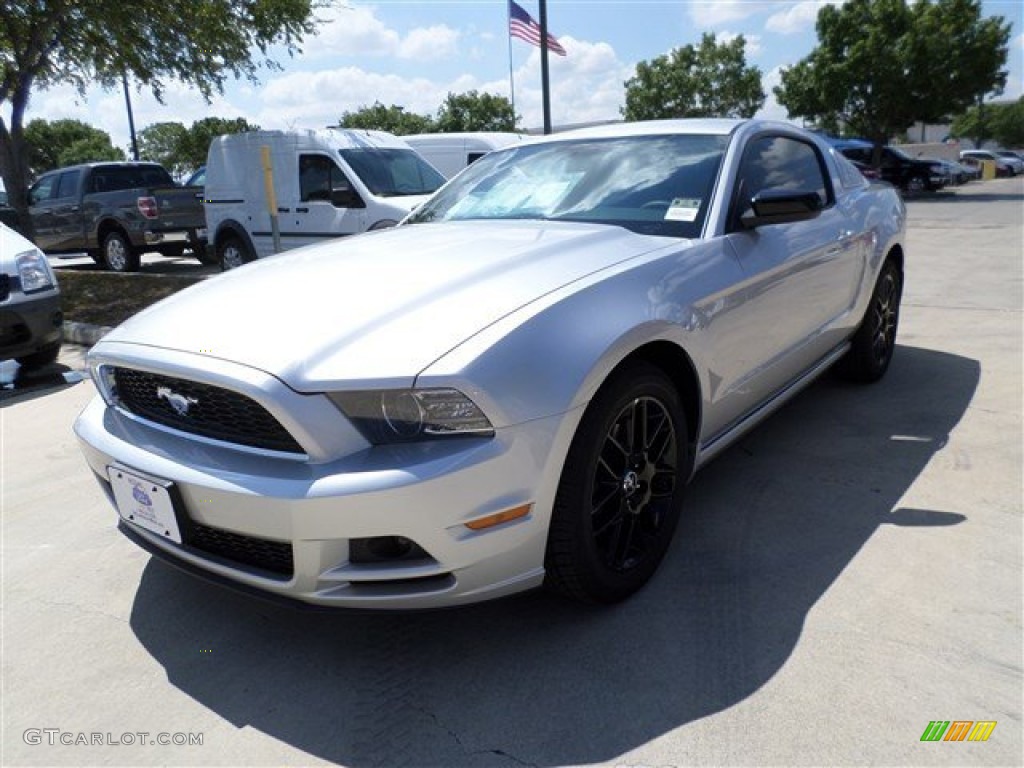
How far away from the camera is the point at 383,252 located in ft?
9.43

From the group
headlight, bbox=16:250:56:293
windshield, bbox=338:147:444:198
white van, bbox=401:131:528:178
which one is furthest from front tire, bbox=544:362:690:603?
white van, bbox=401:131:528:178

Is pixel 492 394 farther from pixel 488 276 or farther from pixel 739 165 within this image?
pixel 739 165

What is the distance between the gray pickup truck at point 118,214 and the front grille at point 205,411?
10.6 meters

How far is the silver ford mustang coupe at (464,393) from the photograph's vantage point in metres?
1.94

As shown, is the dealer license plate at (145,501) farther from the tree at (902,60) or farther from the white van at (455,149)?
the tree at (902,60)

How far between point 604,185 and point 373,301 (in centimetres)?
137

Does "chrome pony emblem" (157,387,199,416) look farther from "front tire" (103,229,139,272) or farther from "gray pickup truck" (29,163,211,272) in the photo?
"front tire" (103,229,139,272)

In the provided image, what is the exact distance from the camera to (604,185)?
3229 mm

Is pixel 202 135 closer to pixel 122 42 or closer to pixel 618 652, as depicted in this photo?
pixel 122 42

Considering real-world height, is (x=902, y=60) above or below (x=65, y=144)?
below

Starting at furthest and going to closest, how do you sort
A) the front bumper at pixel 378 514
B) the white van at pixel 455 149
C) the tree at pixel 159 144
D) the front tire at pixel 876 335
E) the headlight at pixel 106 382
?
the tree at pixel 159 144
the white van at pixel 455 149
the front tire at pixel 876 335
the headlight at pixel 106 382
the front bumper at pixel 378 514

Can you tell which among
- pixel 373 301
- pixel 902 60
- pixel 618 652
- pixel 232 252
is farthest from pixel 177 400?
pixel 902 60

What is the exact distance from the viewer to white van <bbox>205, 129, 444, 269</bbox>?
30.0 feet

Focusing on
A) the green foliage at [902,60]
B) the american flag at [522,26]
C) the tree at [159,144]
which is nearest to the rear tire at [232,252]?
the american flag at [522,26]
